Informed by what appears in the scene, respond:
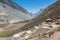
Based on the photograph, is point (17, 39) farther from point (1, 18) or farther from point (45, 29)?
point (1, 18)

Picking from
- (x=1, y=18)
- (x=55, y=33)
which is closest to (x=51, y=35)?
(x=55, y=33)

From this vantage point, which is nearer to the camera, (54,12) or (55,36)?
(55,36)

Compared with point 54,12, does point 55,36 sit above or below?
below

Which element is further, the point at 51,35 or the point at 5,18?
the point at 5,18

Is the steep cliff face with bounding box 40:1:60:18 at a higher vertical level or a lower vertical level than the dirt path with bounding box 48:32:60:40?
higher

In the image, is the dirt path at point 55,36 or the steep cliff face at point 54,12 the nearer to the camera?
the dirt path at point 55,36

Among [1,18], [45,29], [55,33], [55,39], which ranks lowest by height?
[55,39]

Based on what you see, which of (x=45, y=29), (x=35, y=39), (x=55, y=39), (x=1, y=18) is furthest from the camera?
(x=1, y=18)

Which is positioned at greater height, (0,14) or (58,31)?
(0,14)

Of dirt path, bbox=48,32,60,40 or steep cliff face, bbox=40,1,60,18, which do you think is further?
steep cliff face, bbox=40,1,60,18

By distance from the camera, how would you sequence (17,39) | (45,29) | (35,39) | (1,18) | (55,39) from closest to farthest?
(55,39) < (35,39) < (45,29) < (17,39) < (1,18)

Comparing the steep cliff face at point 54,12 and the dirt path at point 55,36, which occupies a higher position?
the steep cliff face at point 54,12
